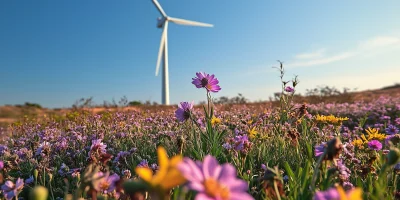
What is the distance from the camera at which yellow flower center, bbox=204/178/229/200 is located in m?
0.63

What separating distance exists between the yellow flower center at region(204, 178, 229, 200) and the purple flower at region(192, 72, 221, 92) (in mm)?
1731

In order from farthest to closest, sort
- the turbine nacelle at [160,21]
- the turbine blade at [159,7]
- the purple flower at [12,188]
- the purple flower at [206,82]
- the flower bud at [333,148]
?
the turbine nacelle at [160,21] < the turbine blade at [159,7] < the purple flower at [206,82] < the purple flower at [12,188] < the flower bud at [333,148]

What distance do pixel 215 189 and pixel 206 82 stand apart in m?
1.76

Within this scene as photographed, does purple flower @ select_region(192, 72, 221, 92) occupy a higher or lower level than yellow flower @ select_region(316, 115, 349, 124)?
higher

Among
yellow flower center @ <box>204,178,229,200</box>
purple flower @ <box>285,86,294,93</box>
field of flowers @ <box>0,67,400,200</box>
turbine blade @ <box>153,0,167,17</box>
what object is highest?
turbine blade @ <box>153,0,167,17</box>

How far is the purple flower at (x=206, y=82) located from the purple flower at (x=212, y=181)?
5.55ft

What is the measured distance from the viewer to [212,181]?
65 cm

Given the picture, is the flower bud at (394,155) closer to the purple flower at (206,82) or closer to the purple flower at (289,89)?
the purple flower at (206,82)

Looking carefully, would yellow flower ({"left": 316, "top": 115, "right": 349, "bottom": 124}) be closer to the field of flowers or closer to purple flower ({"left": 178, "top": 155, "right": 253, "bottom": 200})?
the field of flowers

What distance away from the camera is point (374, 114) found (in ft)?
23.9

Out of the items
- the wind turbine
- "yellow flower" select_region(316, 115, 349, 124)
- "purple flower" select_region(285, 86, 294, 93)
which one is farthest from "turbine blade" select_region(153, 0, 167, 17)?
"yellow flower" select_region(316, 115, 349, 124)

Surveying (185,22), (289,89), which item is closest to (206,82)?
(289,89)

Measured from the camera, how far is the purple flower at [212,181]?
61 cm

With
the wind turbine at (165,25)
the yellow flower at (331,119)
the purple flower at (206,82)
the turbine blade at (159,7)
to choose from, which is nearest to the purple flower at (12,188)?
the purple flower at (206,82)
